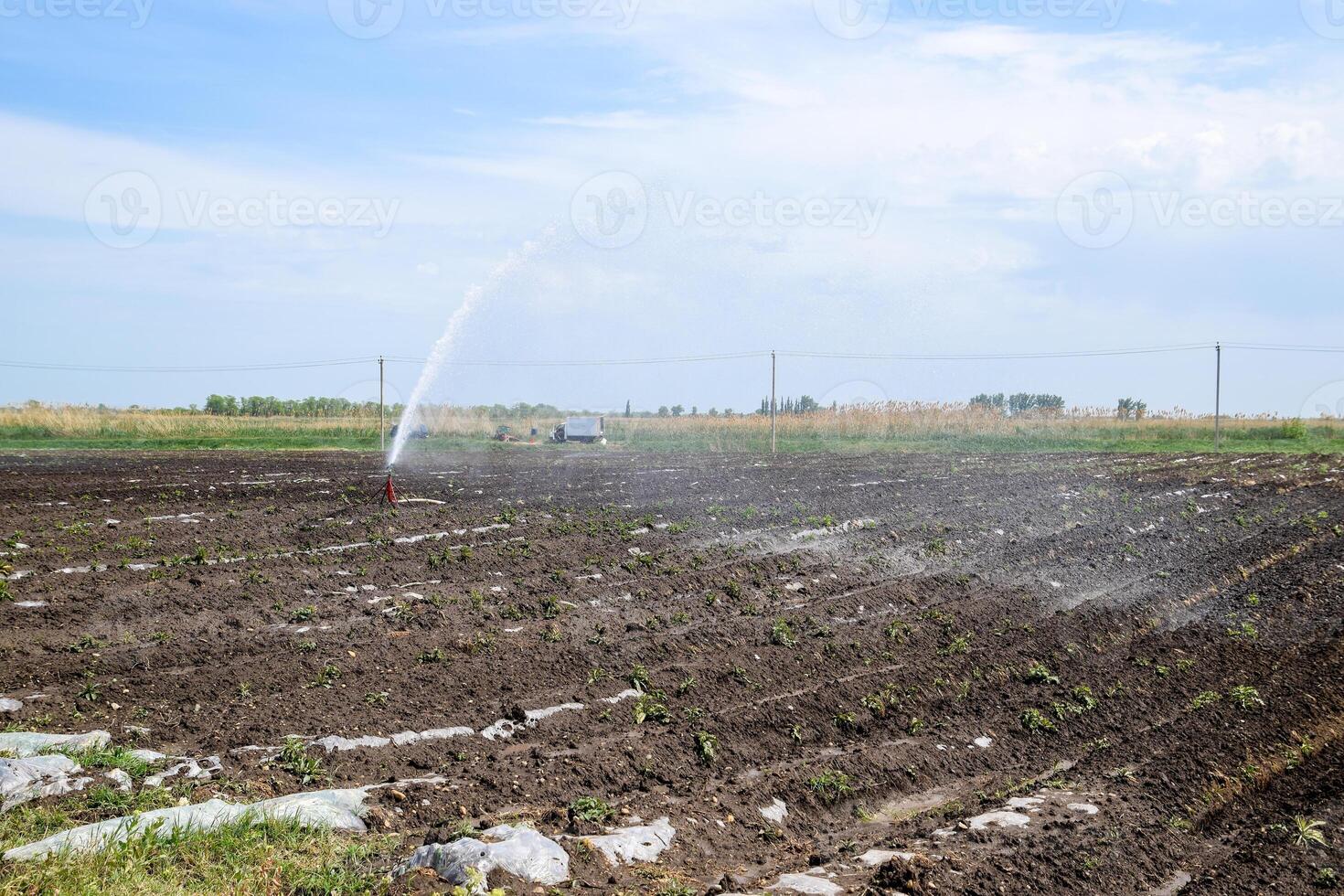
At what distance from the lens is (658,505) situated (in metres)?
19.1

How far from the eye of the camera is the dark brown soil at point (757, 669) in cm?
581

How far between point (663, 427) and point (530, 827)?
48.4m

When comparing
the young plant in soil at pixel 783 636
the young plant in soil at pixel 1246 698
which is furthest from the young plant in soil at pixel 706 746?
the young plant in soil at pixel 1246 698

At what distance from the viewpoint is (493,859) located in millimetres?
4773

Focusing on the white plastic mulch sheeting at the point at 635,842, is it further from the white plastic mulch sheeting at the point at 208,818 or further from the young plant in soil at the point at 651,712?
the young plant in soil at the point at 651,712

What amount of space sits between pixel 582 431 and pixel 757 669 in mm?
42114

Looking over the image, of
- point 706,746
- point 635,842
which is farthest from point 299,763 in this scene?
point 706,746

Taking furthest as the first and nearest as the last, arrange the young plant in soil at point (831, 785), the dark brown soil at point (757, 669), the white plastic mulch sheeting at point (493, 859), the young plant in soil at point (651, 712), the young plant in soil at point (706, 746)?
the young plant in soil at point (651, 712)
the young plant in soil at point (706, 746)
the young plant in soil at point (831, 785)
the dark brown soil at point (757, 669)
the white plastic mulch sheeting at point (493, 859)

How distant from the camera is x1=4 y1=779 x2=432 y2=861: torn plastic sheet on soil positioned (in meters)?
4.84

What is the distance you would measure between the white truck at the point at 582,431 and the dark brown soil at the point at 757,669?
105 ft

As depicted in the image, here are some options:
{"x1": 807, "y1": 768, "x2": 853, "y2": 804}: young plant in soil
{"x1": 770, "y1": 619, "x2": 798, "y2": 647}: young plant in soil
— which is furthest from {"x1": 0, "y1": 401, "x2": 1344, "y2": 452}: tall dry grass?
{"x1": 807, "y1": 768, "x2": 853, "y2": 804}: young plant in soil

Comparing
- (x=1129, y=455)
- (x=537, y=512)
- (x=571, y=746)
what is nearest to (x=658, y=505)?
(x=537, y=512)

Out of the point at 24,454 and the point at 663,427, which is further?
the point at 663,427

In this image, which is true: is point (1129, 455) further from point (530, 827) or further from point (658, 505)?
point (530, 827)
